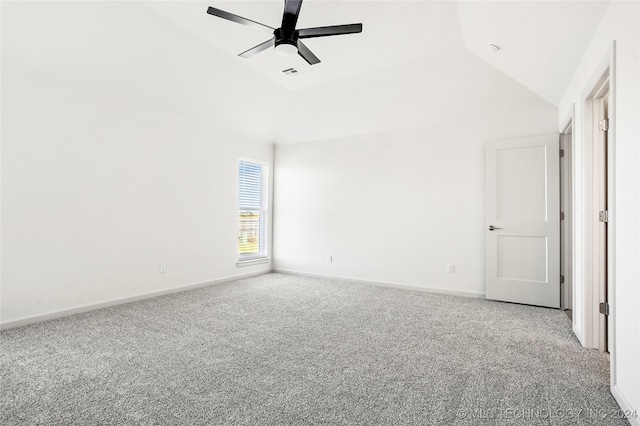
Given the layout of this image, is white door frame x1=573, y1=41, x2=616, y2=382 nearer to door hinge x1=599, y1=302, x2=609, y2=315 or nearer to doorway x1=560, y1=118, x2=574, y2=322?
door hinge x1=599, y1=302, x2=609, y2=315

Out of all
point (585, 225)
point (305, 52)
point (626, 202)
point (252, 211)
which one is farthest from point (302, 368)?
point (252, 211)

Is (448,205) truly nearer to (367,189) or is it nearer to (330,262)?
(367,189)

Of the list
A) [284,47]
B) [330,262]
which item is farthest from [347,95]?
[330,262]

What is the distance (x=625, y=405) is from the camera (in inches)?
69.2

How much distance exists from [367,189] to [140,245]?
11.1 feet

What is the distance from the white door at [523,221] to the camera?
3953 millimetres

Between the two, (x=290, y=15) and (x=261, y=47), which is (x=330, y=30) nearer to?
(x=290, y=15)

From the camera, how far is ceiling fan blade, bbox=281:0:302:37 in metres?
2.38

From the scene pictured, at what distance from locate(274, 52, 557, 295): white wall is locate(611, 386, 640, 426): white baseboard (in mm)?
2591

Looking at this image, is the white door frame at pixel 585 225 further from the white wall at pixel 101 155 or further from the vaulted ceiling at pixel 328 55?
the white wall at pixel 101 155

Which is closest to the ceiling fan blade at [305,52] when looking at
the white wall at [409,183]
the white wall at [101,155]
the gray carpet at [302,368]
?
the white wall at [101,155]

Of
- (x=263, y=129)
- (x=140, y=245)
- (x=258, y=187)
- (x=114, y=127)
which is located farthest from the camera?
(x=258, y=187)

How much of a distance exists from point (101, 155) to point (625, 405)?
491 cm

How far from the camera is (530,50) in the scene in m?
2.98
